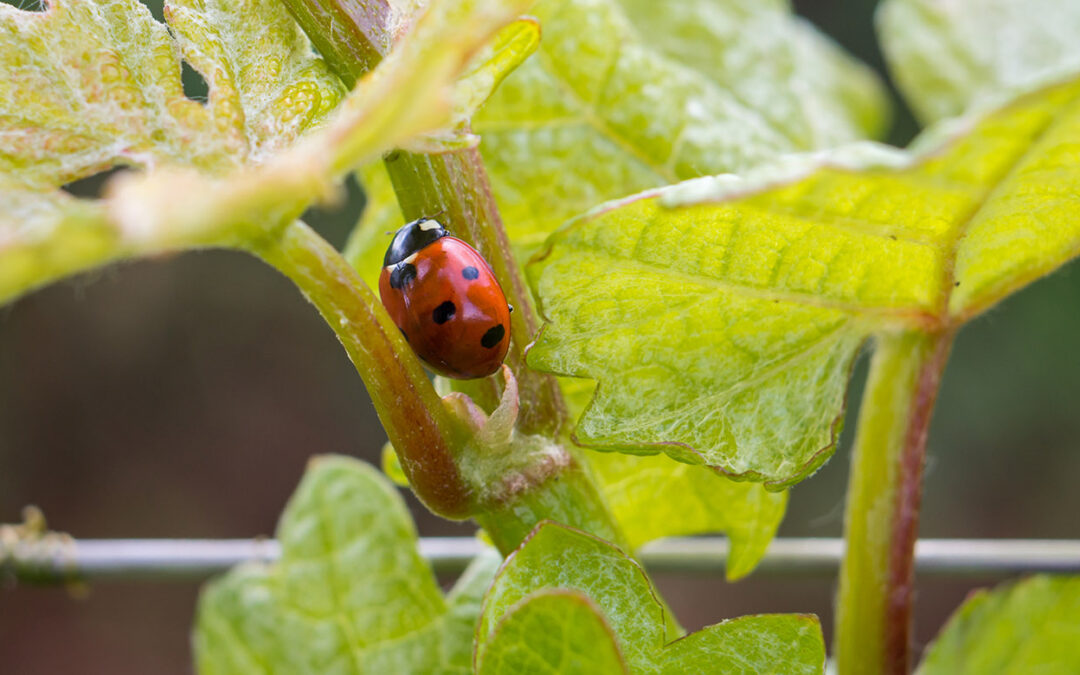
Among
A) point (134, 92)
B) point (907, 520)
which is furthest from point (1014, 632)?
point (134, 92)

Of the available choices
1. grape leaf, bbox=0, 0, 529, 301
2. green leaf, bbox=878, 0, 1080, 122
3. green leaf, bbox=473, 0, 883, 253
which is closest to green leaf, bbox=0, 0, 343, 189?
grape leaf, bbox=0, 0, 529, 301

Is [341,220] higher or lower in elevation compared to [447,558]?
lower

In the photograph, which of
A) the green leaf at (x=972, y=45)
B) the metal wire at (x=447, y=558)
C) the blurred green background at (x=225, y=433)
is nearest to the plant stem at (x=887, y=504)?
the metal wire at (x=447, y=558)

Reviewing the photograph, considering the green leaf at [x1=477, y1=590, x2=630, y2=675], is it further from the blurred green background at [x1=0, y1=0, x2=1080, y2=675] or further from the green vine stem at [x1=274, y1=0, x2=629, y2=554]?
the blurred green background at [x1=0, y1=0, x2=1080, y2=675]

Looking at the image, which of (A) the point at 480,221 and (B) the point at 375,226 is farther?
(B) the point at 375,226

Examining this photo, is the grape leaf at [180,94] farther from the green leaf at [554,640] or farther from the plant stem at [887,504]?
the plant stem at [887,504]

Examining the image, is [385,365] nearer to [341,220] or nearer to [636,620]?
[636,620]

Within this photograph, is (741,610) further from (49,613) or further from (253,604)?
(253,604)
